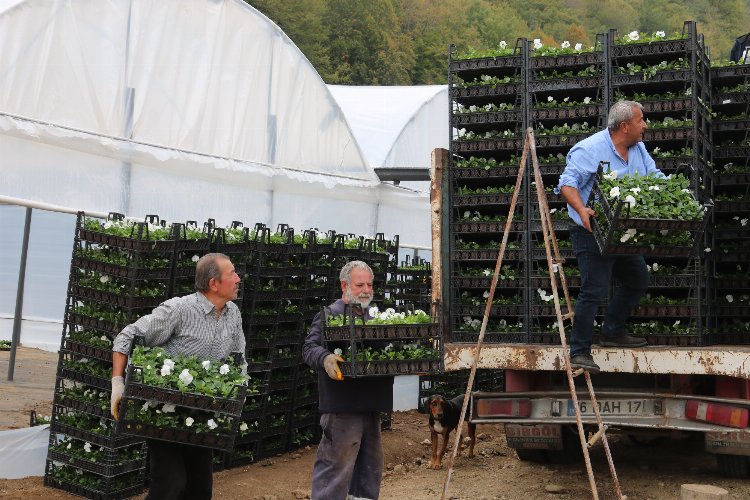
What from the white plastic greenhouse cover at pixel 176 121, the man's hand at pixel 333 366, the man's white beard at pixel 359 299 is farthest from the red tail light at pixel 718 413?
the white plastic greenhouse cover at pixel 176 121

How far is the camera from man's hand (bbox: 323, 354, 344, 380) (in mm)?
5746

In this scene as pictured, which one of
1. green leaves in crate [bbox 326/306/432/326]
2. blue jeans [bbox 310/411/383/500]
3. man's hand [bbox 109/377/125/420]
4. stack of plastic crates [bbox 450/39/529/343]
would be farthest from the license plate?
man's hand [bbox 109/377/125/420]

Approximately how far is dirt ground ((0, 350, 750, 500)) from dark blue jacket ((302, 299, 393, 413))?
→ 215 cm

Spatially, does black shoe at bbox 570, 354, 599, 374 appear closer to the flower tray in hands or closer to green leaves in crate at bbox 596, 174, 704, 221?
the flower tray in hands

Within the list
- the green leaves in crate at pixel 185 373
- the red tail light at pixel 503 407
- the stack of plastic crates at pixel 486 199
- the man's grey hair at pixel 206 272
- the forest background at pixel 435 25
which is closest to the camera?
the green leaves in crate at pixel 185 373

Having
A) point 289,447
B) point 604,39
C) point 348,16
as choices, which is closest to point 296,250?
point 289,447

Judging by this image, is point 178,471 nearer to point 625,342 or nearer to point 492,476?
point 625,342

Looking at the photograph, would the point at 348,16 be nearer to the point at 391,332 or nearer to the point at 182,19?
the point at 182,19

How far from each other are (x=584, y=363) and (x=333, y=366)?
1908 millimetres

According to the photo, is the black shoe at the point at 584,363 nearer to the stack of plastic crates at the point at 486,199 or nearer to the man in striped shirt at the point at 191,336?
the stack of plastic crates at the point at 486,199

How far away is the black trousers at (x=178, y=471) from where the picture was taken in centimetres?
512

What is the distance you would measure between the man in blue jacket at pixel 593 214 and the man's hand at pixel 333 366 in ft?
6.05

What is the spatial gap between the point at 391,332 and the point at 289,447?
440cm

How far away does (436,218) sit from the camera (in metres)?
7.77
